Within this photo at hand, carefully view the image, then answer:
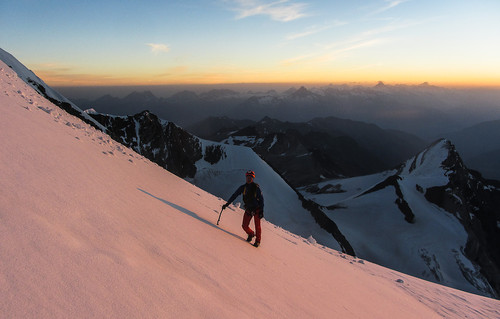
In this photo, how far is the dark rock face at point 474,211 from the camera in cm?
5428

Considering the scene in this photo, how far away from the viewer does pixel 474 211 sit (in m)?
68.0

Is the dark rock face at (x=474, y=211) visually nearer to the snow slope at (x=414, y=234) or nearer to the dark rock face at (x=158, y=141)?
the snow slope at (x=414, y=234)

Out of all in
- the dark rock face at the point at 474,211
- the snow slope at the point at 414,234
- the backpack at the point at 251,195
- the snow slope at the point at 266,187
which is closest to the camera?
the backpack at the point at 251,195

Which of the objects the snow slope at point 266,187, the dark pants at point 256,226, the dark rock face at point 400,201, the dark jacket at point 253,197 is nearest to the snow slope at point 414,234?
the dark rock face at point 400,201

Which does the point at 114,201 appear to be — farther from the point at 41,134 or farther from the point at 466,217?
the point at 466,217

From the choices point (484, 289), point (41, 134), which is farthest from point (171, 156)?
point (484, 289)

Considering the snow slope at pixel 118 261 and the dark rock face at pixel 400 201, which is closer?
the snow slope at pixel 118 261

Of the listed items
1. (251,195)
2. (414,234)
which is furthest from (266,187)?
(251,195)

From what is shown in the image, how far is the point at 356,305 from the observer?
5.75 m

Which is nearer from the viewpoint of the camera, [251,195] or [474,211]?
[251,195]

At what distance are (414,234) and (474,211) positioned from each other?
1095 inches

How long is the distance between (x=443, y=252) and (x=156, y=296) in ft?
209

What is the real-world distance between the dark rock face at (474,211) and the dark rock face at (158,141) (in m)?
58.4

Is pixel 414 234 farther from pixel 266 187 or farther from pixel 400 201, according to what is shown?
pixel 266 187
